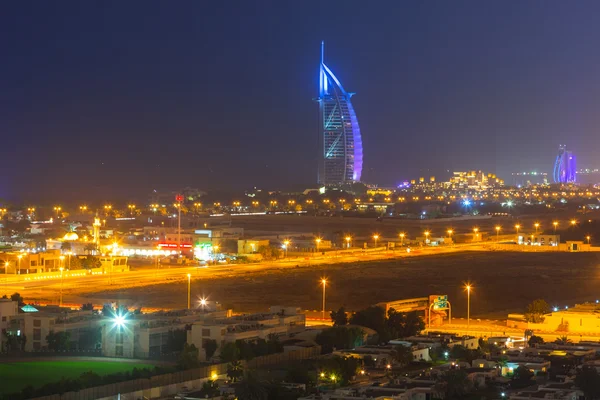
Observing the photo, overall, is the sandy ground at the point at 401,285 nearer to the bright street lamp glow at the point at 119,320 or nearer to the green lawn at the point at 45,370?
the bright street lamp glow at the point at 119,320

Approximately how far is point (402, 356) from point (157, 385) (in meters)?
3.00

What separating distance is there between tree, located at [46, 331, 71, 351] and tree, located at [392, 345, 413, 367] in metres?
4.22

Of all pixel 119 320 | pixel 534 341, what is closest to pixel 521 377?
pixel 534 341

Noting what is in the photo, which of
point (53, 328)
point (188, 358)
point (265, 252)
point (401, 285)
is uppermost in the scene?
point (265, 252)

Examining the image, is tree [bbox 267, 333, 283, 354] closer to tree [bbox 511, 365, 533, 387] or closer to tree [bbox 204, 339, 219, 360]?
tree [bbox 204, 339, 219, 360]

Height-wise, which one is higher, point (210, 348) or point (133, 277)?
point (133, 277)

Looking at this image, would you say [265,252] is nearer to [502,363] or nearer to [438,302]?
[438,302]

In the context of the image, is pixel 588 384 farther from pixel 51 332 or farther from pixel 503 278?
pixel 503 278

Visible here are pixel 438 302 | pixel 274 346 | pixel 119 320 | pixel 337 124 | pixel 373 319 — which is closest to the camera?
pixel 274 346

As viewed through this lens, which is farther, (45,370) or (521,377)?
(45,370)

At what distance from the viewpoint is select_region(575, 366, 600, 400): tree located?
36.1 feet

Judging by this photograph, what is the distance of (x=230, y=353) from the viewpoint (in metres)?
13.2

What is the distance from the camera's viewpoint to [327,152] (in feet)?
250

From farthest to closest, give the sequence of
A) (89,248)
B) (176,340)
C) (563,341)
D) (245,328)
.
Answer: (89,248) < (563,341) < (245,328) < (176,340)
